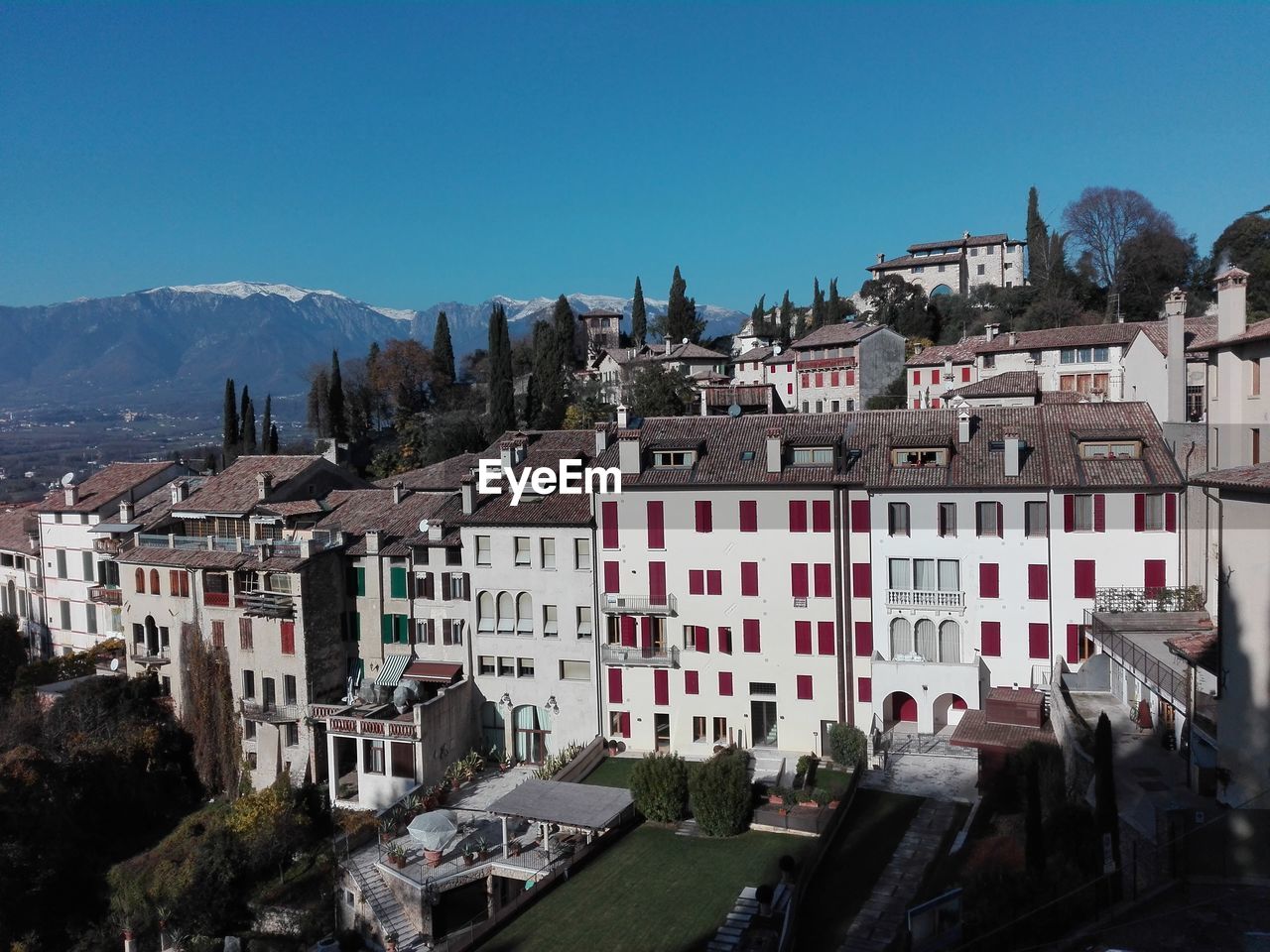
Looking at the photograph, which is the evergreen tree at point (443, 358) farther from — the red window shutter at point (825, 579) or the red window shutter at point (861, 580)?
the red window shutter at point (861, 580)

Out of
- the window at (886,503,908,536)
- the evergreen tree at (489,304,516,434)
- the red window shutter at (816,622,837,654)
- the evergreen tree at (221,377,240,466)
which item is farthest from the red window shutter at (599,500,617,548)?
the evergreen tree at (221,377,240,466)

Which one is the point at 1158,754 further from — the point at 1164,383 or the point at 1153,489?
the point at 1164,383

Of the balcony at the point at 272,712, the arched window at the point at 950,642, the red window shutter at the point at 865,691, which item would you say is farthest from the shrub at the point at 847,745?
the balcony at the point at 272,712

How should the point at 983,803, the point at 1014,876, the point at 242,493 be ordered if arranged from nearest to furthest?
1. the point at 1014,876
2. the point at 983,803
3. the point at 242,493

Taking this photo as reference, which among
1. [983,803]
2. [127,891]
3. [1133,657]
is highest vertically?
[1133,657]

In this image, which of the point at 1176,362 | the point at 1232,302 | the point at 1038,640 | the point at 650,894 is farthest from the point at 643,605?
the point at 1232,302

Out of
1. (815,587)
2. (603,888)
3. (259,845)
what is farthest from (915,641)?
(259,845)
